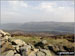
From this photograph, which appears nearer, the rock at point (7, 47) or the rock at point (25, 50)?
the rock at point (25, 50)

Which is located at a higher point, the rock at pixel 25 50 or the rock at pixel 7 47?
the rock at pixel 7 47

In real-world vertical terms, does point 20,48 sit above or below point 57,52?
above

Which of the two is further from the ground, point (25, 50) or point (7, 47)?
point (7, 47)

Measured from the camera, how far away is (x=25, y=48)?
17.2 meters

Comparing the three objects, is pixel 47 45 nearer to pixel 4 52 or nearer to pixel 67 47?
pixel 67 47

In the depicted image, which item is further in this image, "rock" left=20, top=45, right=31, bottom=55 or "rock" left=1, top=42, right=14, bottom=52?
"rock" left=1, top=42, right=14, bottom=52

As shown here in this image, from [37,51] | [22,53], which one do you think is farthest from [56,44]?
[22,53]

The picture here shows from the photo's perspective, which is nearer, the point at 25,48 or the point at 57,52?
the point at 25,48

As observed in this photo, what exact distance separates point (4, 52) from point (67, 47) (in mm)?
8089

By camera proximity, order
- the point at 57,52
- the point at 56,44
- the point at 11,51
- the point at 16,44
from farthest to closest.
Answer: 1. the point at 56,44
2. the point at 57,52
3. the point at 16,44
4. the point at 11,51

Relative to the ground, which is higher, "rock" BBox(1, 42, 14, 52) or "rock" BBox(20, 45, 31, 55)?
"rock" BBox(1, 42, 14, 52)

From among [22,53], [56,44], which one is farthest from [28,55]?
[56,44]

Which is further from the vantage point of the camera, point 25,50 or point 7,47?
point 7,47

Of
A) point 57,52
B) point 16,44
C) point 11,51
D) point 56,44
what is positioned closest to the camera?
point 11,51
